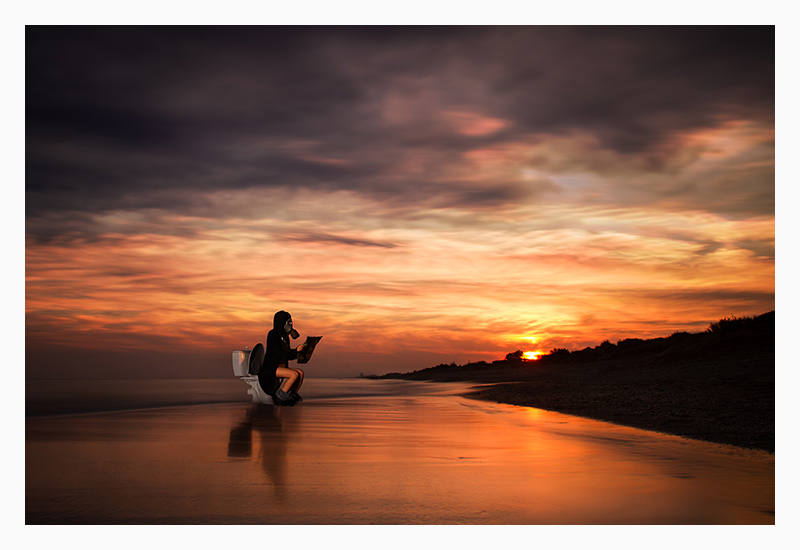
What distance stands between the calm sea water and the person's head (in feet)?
13.4

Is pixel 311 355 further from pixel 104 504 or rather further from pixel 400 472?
pixel 104 504

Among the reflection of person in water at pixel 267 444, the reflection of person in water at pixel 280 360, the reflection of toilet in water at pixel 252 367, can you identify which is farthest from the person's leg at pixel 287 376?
the reflection of person in water at pixel 267 444

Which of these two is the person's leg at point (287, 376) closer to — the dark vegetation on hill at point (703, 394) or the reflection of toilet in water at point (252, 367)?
the reflection of toilet in water at point (252, 367)

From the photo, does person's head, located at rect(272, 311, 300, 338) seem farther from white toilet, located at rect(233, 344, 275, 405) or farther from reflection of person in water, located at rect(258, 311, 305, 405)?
white toilet, located at rect(233, 344, 275, 405)

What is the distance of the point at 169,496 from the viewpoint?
4488 millimetres

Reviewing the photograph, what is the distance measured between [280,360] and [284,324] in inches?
33.9

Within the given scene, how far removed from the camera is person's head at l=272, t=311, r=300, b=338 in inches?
525

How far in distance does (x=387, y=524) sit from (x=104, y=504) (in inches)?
83.7

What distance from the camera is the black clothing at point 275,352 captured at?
13273mm

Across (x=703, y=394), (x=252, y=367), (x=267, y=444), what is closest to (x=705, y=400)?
(x=703, y=394)

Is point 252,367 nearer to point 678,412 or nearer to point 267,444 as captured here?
point 267,444

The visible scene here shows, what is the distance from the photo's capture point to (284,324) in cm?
1334

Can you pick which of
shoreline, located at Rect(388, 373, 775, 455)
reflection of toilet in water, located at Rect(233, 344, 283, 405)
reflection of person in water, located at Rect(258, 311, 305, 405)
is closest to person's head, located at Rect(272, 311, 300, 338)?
reflection of person in water, located at Rect(258, 311, 305, 405)

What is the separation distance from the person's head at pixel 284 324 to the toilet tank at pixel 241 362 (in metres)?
2.11
